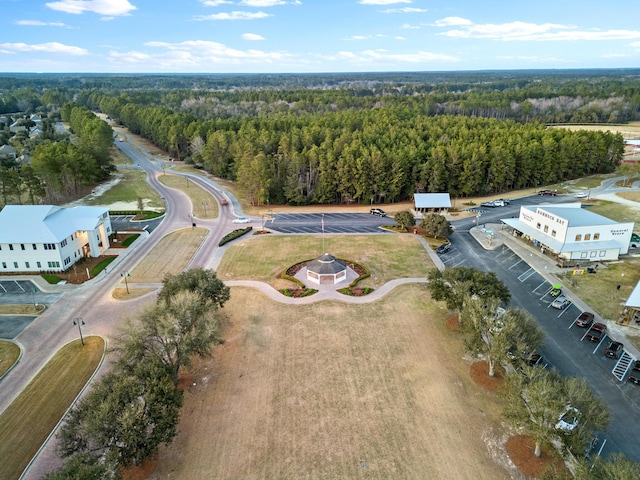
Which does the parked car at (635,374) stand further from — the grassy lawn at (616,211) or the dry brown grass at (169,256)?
the dry brown grass at (169,256)

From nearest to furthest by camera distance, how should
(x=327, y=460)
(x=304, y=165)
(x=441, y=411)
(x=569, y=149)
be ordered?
(x=327, y=460) → (x=441, y=411) → (x=304, y=165) → (x=569, y=149)

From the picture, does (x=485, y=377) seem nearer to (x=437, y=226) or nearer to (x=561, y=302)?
(x=561, y=302)

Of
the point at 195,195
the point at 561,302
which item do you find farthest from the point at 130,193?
the point at 561,302

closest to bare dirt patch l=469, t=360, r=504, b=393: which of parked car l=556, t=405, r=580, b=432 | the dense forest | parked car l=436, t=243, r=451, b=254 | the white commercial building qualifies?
parked car l=556, t=405, r=580, b=432

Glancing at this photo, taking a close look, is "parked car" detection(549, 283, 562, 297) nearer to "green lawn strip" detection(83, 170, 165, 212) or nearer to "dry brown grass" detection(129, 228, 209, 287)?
"dry brown grass" detection(129, 228, 209, 287)

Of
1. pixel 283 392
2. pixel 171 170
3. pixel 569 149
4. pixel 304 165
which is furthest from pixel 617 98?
pixel 283 392

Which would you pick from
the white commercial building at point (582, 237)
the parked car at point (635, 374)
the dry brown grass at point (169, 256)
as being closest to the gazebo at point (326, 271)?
the dry brown grass at point (169, 256)

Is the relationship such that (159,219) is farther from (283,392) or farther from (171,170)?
(283,392)
